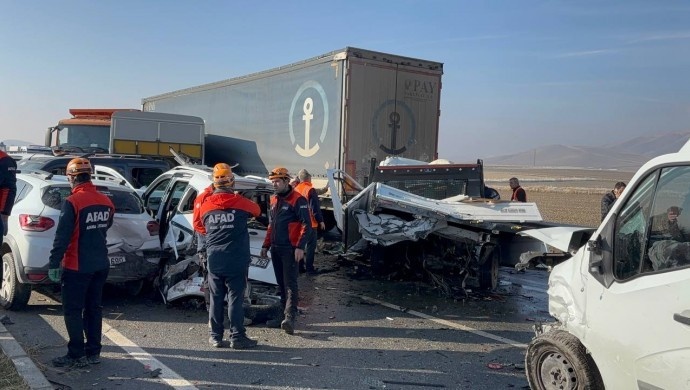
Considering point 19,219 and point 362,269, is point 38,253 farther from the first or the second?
point 362,269

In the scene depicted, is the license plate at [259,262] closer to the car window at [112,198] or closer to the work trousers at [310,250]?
the car window at [112,198]

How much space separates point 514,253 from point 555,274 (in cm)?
392

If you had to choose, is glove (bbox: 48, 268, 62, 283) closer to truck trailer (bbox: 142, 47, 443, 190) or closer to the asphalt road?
the asphalt road

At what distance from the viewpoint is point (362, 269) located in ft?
32.1

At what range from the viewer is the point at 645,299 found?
3258 mm

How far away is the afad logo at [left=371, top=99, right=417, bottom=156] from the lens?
10.8 m

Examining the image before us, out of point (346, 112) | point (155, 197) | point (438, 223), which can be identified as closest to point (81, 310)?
point (438, 223)

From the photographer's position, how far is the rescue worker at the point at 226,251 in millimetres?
5496

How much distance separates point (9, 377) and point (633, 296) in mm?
4472

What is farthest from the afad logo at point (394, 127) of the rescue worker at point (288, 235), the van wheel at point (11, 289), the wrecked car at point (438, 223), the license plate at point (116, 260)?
the van wheel at point (11, 289)

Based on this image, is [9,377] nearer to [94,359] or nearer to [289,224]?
[94,359]

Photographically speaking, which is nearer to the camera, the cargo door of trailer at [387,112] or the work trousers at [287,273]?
the work trousers at [287,273]

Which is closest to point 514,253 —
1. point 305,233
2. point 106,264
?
point 305,233

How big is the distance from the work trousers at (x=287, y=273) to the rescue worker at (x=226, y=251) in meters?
0.64
